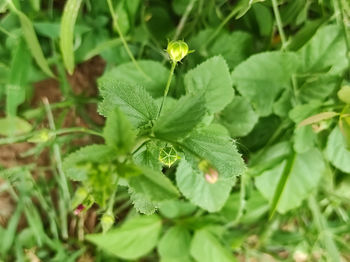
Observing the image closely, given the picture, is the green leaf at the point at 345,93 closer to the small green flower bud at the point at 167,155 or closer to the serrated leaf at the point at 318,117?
the serrated leaf at the point at 318,117

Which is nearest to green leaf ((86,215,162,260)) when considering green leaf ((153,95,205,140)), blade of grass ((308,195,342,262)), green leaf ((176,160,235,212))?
green leaf ((176,160,235,212))

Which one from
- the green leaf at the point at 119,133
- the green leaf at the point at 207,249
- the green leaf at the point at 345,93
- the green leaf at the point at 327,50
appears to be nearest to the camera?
the green leaf at the point at 119,133

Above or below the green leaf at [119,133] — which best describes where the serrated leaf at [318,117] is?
below

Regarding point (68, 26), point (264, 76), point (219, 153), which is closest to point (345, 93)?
point (264, 76)

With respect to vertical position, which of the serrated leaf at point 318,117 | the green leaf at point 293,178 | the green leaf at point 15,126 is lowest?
the green leaf at point 293,178

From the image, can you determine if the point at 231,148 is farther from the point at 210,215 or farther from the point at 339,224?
the point at 339,224

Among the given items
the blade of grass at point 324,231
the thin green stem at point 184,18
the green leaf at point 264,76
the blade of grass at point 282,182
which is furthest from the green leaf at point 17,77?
the blade of grass at point 324,231

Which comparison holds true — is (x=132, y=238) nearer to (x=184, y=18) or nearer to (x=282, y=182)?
(x=282, y=182)
